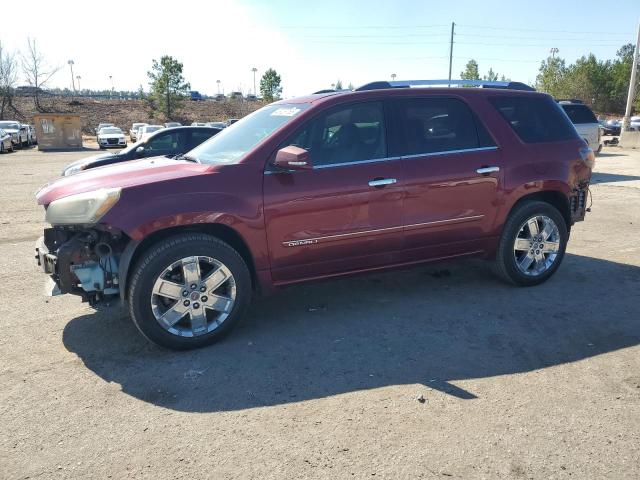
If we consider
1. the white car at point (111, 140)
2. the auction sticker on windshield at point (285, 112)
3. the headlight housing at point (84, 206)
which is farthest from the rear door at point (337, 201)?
the white car at point (111, 140)

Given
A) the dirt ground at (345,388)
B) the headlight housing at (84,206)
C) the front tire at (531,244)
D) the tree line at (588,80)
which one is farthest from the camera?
the tree line at (588,80)

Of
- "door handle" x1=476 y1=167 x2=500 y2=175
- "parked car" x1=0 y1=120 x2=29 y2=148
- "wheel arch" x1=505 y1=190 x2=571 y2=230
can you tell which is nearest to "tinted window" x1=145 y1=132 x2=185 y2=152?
"door handle" x1=476 y1=167 x2=500 y2=175

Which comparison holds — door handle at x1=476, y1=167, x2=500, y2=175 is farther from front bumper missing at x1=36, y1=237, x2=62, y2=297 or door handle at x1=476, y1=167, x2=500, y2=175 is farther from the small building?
the small building

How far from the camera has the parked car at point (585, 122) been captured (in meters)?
14.8

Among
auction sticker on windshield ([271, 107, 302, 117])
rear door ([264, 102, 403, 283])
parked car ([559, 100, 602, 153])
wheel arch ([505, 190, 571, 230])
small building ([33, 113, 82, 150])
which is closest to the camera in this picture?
rear door ([264, 102, 403, 283])

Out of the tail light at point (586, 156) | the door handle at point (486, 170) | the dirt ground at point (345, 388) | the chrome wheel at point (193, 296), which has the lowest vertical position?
the dirt ground at point (345, 388)

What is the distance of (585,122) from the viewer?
49.2 feet

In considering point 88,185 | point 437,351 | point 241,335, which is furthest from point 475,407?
point 88,185

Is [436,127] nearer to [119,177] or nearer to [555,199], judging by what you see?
[555,199]

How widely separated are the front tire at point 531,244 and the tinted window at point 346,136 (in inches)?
63.6

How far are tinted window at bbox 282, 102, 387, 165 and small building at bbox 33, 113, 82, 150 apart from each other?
33826 mm

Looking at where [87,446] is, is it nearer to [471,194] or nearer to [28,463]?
[28,463]

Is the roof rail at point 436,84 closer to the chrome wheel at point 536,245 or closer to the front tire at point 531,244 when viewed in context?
the front tire at point 531,244

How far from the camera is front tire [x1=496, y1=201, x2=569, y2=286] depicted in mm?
5014
